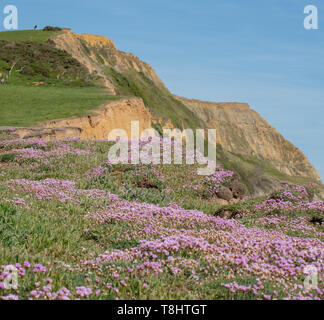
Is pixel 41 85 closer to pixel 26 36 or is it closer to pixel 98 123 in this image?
pixel 98 123

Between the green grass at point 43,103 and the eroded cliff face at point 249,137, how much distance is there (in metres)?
132

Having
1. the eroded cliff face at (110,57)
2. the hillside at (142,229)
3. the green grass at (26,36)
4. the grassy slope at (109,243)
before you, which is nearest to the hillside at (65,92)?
the green grass at (26,36)

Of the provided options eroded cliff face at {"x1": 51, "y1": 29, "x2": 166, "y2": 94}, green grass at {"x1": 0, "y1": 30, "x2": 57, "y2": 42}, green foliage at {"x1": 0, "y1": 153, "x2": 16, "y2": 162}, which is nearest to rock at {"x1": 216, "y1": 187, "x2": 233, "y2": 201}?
green foliage at {"x1": 0, "y1": 153, "x2": 16, "y2": 162}

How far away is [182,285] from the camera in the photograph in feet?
19.2

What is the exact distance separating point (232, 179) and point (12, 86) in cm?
3604

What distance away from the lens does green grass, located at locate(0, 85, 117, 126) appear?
31.6 meters

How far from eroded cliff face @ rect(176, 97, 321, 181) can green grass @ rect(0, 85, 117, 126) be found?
433ft

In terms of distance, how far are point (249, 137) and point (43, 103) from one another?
160 meters

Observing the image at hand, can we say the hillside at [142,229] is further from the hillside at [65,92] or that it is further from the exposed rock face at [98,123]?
the hillside at [65,92]

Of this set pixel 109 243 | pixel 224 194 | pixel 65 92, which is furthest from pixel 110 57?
pixel 109 243

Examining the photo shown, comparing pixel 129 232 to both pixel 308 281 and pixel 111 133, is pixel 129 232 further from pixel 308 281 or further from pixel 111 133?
pixel 111 133

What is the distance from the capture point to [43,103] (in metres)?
36.7
